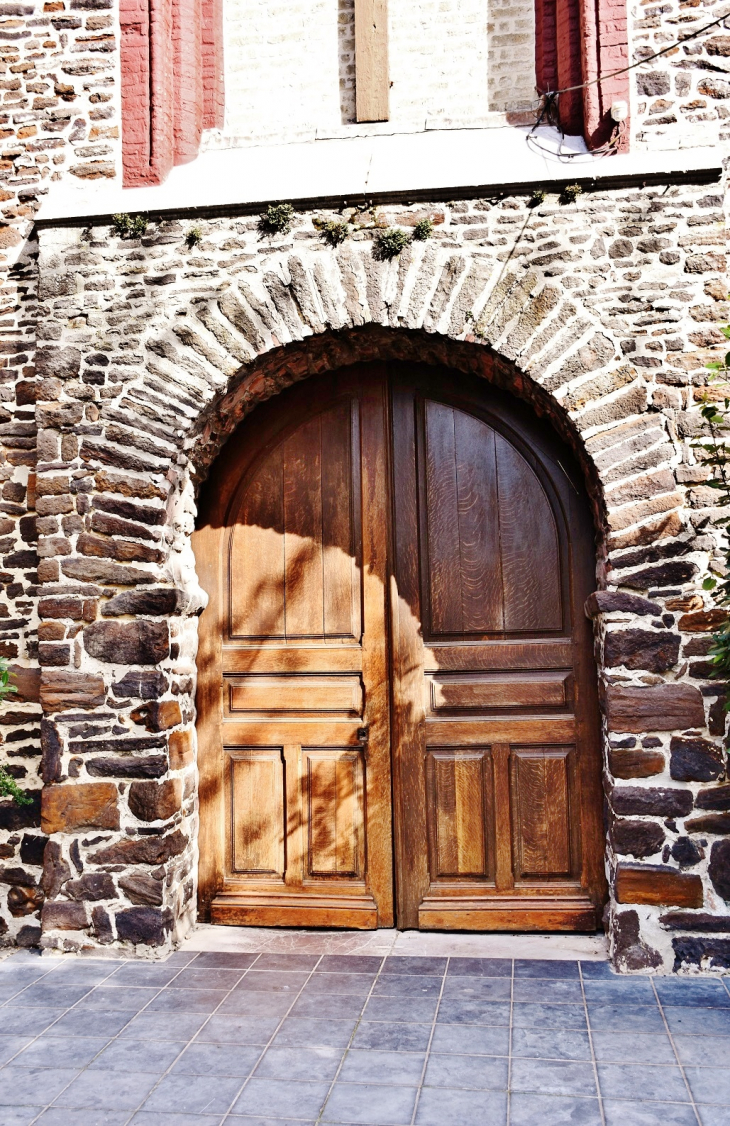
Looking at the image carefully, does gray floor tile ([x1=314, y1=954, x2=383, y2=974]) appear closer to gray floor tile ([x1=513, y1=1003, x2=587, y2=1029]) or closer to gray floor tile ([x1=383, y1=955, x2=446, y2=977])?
gray floor tile ([x1=383, y1=955, x2=446, y2=977])

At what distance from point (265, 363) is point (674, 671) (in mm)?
2318

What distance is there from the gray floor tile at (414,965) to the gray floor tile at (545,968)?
1.07ft

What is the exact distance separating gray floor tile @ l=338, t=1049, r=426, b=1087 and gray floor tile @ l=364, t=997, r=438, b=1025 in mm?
245

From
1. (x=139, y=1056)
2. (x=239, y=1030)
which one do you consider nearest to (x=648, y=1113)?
(x=239, y=1030)

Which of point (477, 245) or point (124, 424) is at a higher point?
point (477, 245)

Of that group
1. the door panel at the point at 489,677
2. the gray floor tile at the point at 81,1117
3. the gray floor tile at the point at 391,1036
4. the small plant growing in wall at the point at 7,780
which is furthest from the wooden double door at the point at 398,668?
the gray floor tile at the point at 81,1117

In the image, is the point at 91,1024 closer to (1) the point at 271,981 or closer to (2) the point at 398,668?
(1) the point at 271,981

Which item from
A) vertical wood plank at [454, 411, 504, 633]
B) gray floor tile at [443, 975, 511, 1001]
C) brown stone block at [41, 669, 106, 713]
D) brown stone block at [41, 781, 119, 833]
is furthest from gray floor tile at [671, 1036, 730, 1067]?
brown stone block at [41, 669, 106, 713]

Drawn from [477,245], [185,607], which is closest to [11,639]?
[185,607]

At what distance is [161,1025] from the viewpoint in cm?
308

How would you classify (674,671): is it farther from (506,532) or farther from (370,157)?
(370,157)

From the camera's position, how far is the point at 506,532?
4082mm

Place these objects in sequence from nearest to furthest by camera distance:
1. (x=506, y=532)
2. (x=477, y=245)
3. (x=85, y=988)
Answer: (x=85, y=988) < (x=477, y=245) < (x=506, y=532)

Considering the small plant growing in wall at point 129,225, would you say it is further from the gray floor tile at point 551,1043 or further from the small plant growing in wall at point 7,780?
the gray floor tile at point 551,1043
